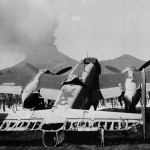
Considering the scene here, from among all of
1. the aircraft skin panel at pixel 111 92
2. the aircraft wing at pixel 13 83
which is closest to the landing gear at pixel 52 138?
the aircraft skin panel at pixel 111 92

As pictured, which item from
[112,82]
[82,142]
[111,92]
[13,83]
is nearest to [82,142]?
[82,142]

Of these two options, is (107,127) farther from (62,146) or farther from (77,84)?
(77,84)

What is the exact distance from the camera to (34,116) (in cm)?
947

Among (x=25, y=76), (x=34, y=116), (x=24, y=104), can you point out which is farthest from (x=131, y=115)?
(x=25, y=76)

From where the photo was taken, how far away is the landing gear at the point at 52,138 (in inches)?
356

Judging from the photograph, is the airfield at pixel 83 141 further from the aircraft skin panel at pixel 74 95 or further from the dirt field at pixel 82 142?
the aircraft skin panel at pixel 74 95

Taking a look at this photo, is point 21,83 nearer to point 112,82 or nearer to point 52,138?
point 112,82

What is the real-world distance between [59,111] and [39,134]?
2.66 meters

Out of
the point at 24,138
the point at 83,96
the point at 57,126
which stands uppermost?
the point at 83,96

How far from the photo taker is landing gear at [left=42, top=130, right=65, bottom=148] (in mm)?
9039

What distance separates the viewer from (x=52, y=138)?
10.0 metres

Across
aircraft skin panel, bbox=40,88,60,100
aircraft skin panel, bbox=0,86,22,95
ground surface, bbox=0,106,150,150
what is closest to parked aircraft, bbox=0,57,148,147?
ground surface, bbox=0,106,150,150

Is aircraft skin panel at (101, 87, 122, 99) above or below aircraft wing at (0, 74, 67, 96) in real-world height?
→ below

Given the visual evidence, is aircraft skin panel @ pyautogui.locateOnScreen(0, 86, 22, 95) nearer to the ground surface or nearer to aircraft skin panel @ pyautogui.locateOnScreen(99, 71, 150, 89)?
aircraft skin panel @ pyautogui.locateOnScreen(99, 71, 150, 89)
